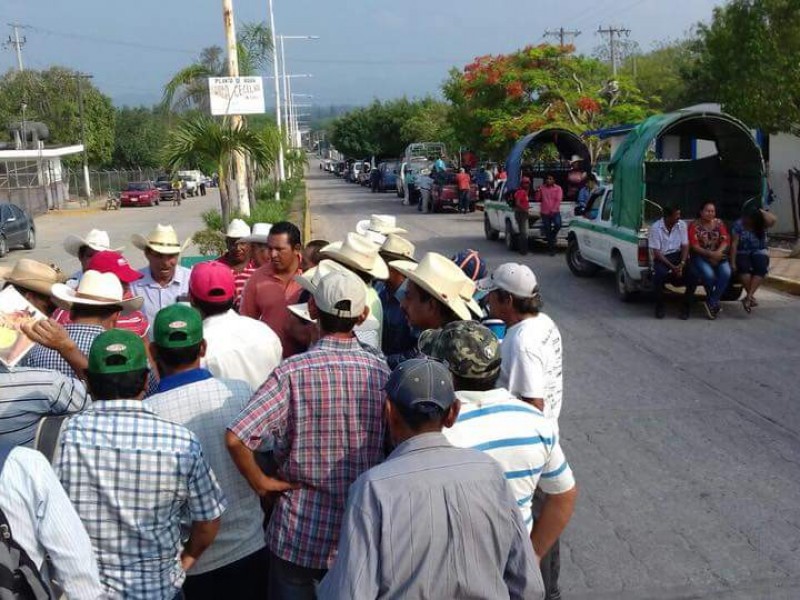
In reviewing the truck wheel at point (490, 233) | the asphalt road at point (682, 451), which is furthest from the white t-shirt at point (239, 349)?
the truck wheel at point (490, 233)

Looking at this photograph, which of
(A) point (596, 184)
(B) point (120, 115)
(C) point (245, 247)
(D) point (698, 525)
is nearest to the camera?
(D) point (698, 525)

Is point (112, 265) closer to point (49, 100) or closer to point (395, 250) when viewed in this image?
point (395, 250)

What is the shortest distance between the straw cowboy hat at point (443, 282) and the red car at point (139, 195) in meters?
47.0

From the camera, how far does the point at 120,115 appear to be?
77250mm

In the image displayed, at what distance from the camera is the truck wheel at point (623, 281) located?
12945mm

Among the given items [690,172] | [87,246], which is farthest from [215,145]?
[87,246]

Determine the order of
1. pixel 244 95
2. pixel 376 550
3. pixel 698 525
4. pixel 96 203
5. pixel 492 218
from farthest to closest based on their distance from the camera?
pixel 96 203
pixel 492 218
pixel 244 95
pixel 698 525
pixel 376 550

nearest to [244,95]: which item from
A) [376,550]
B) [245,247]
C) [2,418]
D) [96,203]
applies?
[245,247]

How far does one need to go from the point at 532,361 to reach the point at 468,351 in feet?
3.81

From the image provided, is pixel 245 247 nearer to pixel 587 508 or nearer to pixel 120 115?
pixel 587 508

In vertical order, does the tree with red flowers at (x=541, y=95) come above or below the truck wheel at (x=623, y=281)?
above

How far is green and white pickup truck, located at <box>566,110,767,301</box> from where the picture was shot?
1272 centimetres

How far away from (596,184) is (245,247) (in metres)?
13.3

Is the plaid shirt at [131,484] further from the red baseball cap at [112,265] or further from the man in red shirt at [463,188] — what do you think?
the man in red shirt at [463,188]
